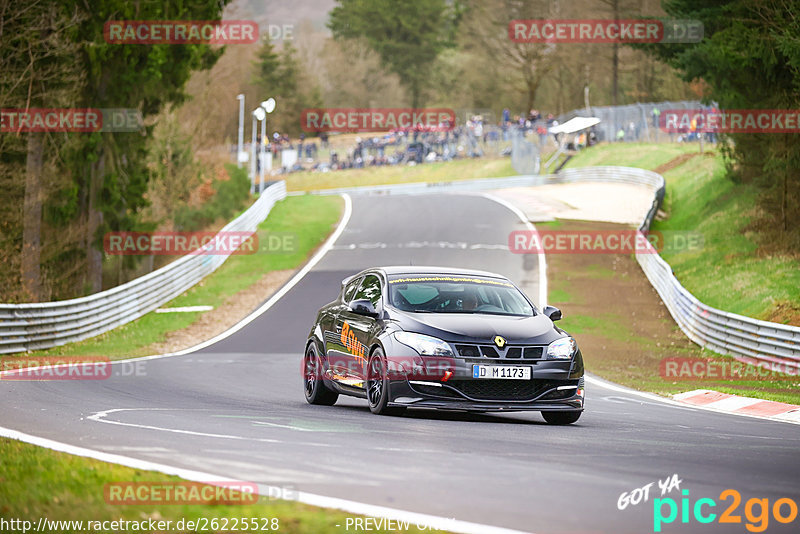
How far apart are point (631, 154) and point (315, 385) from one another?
198 feet

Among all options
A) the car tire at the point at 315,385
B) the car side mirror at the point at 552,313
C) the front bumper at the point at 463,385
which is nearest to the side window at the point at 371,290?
the car tire at the point at 315,385

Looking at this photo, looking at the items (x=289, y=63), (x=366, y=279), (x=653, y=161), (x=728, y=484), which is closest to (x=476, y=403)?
(x=366, y=279)

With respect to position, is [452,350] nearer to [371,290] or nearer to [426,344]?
[426,344]

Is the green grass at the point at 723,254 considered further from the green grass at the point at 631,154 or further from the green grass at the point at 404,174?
the green grass at the point at 404,174

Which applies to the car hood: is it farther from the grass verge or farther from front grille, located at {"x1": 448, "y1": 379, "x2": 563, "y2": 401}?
the grass verge

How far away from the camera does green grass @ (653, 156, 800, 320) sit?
27775mm

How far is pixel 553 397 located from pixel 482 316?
3.82 feet

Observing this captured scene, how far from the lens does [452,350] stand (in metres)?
11.2

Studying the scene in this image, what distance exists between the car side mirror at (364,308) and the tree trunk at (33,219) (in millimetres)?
23142

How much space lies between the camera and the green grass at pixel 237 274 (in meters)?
26.5

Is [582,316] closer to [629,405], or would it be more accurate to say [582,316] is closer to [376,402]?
[629,405]

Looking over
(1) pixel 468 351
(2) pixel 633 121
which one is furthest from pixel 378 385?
(2) pixel 633 121

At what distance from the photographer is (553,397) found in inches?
453

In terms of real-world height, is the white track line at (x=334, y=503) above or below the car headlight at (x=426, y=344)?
below
